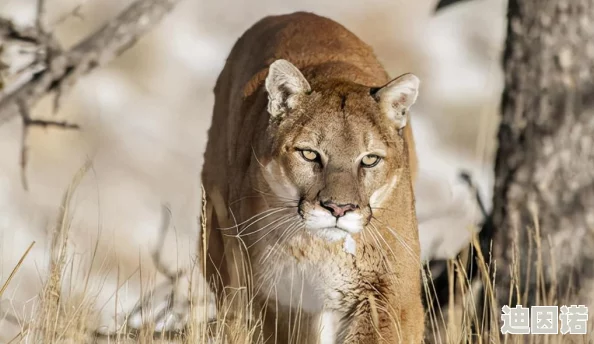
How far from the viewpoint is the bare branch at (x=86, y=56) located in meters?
4.21

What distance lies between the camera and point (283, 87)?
493 cm

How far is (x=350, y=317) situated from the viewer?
484 centimetres

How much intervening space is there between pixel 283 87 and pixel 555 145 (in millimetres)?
1673

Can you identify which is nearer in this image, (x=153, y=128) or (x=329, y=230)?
(x=329, y=230)

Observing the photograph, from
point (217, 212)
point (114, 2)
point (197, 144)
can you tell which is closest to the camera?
point (217, 212)

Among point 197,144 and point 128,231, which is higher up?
point 197,144

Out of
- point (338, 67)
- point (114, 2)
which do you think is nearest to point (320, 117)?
point (338, 67)

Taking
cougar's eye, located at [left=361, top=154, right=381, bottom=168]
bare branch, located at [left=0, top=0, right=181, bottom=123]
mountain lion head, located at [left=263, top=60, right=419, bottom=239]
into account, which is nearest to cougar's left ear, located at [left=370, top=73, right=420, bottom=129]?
mountain lion head, located at [left=263, top=60, right=419, bottom=239]

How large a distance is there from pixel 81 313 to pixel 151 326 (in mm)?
318

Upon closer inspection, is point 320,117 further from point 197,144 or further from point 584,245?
point 197,144

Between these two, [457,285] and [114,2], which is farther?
[114,2]

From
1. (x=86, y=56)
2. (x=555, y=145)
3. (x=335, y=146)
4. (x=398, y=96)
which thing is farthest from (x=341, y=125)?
(x=555, y=145)

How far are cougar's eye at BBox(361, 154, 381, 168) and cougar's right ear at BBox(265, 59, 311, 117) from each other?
455mm

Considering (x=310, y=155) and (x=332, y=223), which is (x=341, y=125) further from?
(x=332, y=223)
